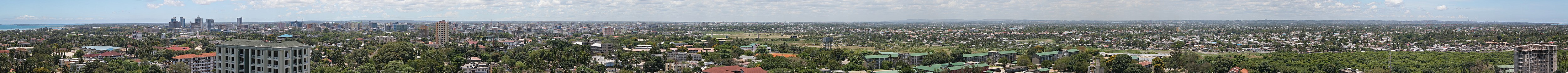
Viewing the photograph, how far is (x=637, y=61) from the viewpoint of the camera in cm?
2747

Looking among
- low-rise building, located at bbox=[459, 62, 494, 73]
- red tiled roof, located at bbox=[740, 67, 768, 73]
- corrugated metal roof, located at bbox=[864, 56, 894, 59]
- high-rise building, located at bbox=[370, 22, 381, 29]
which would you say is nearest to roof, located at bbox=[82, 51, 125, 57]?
low-rise building, located at bbox=[459, 62, 494, 73]

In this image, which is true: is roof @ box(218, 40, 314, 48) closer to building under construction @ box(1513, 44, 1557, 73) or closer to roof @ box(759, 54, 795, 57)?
roof @ box(759, 54, 795, 57)

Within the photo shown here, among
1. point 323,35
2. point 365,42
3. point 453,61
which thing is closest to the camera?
point 453,61

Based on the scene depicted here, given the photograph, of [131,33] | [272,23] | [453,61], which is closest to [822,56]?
[453,61]

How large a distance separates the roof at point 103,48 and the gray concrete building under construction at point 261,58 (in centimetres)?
2345

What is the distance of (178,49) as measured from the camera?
36.1 metres

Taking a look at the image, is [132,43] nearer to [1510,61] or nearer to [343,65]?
[343,65]

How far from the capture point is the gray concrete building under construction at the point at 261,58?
49.0 ft

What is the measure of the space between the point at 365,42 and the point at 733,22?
238 feet

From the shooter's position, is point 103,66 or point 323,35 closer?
point 103,66

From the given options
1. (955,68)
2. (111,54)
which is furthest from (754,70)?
(111,54)

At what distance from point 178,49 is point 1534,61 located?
3035cm

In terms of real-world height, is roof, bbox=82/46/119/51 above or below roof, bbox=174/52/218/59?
below

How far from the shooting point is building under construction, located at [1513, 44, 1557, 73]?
81.6 ft
